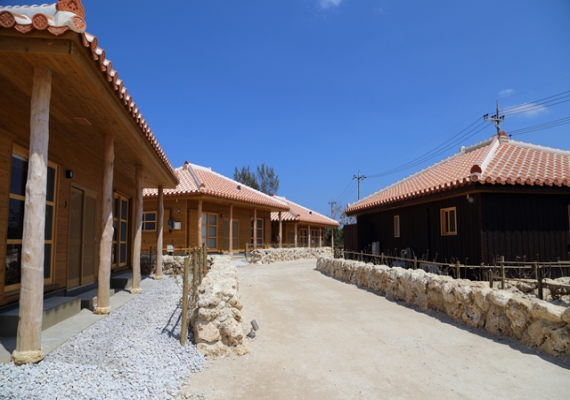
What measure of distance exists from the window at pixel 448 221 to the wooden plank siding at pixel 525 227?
126 cm

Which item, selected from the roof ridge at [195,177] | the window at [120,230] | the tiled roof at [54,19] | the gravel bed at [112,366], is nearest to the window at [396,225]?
the roof ridge at [195,177]

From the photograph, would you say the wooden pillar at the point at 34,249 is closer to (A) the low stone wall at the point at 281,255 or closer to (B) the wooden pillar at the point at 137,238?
(B) the wooden pillar at the point at 137,238

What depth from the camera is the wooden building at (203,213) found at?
61.2 feet

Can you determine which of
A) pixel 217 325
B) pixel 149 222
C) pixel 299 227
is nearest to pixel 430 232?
pixel 217 325

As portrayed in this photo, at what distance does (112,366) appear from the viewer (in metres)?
4.27

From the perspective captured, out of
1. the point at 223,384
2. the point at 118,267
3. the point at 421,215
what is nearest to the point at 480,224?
the point at 421,215

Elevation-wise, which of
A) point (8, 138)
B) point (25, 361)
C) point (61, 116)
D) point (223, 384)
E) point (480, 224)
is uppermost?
point (61, 116)

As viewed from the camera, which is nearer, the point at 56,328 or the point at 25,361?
the point at 25,361

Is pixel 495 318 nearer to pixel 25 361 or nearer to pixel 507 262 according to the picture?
pixel 507 262

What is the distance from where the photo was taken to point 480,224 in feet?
32.7

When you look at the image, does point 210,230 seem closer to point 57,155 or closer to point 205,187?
point 205,187

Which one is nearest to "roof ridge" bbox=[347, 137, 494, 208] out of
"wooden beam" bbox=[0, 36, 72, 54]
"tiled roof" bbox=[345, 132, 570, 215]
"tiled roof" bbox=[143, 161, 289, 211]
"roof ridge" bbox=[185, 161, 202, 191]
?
"tiled roof" bbox=[345, 132, 570, 215]

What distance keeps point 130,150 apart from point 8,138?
2.82 metres

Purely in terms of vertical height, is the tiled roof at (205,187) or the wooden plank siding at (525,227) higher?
the tiled roof at (205,187)
